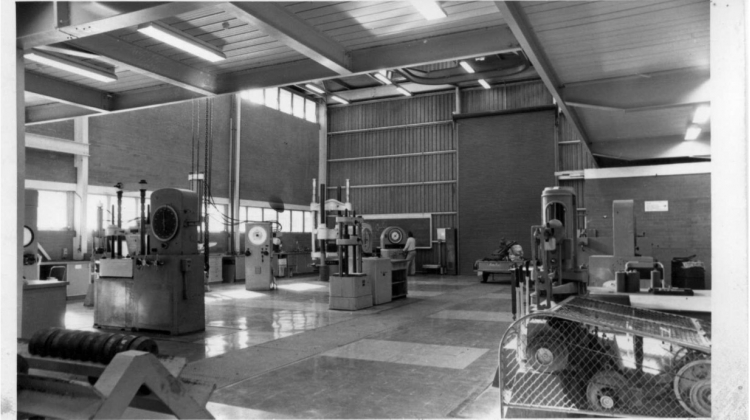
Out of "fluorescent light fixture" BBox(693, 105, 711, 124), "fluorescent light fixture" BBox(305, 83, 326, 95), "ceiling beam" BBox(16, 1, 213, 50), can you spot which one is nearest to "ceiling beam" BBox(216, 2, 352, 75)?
"ceiling beam" BBox(16, 1, 213, 50)

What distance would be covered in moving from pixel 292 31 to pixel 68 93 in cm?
467

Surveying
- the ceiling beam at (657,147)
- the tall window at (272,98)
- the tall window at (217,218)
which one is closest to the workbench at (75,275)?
the tall window at (217,218)

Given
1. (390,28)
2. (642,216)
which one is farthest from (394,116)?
(390,28)

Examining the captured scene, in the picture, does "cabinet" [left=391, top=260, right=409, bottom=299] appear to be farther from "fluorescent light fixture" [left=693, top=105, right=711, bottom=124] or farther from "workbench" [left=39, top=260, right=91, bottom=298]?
"workbench" [left=39, top=260, right=91, bottom=298]

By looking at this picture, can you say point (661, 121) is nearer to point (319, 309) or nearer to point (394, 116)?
point (319, 309)

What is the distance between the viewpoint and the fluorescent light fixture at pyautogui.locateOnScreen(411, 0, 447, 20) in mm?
5504

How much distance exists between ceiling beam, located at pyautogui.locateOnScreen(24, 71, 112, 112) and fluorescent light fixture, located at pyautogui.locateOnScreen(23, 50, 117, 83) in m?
0.79

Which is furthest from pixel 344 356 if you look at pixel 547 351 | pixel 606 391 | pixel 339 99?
pixel 339 99

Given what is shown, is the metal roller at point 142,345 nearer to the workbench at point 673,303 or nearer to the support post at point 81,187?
the workbench at point 673,303

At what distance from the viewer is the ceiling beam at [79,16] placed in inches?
182

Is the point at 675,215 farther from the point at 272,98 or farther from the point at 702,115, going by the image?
the point at 272,98

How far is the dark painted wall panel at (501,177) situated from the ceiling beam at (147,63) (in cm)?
1416

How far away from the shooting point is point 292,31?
5.88 meters

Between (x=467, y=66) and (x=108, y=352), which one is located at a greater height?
(x=467, y=66)
